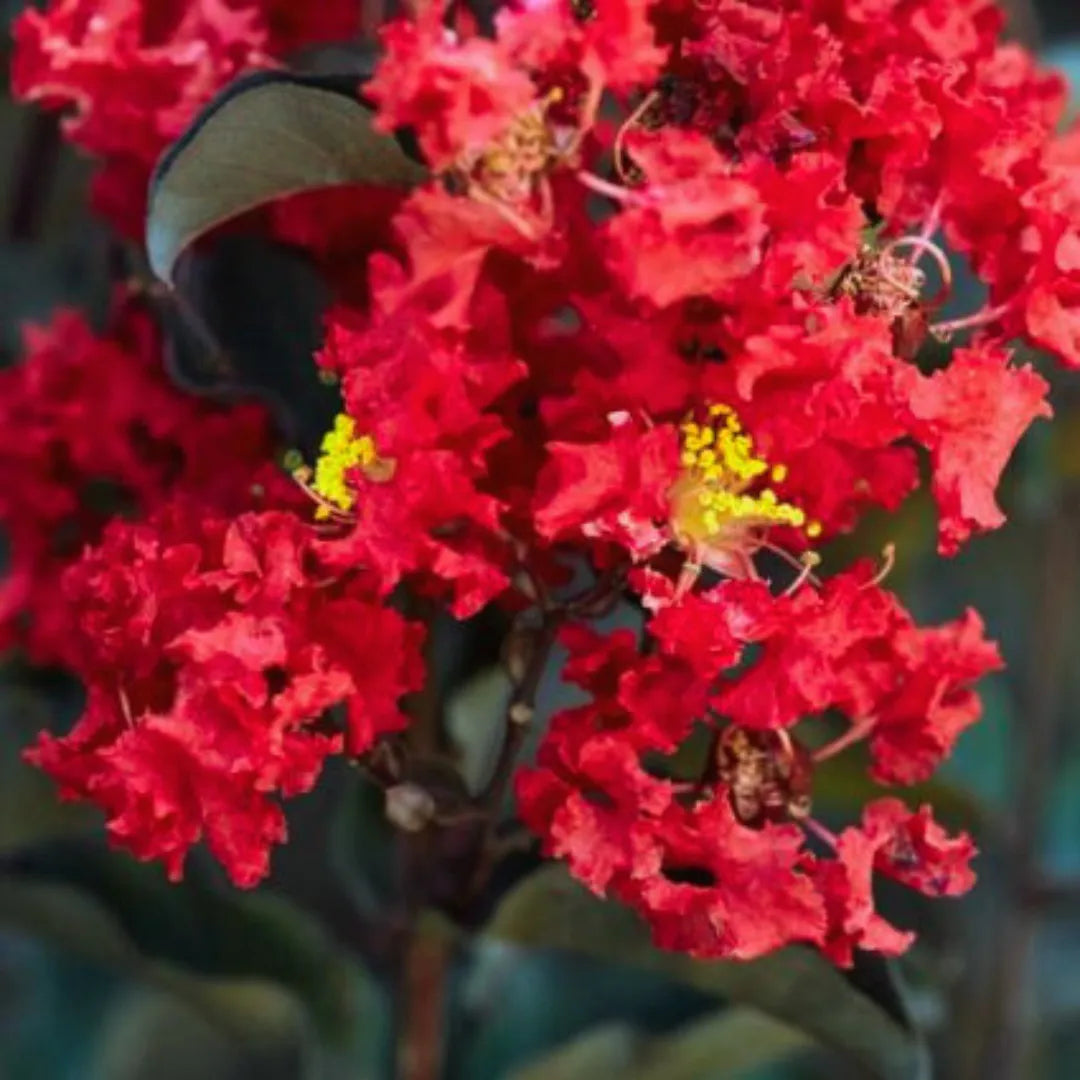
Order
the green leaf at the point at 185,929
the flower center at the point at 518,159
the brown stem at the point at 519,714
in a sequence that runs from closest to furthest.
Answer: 1. the flower center at the point at 518,159
2. the brown stem at the point at 519,714
3. the green leaf at the point at 185,929

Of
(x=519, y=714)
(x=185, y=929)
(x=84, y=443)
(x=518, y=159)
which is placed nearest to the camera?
(x=518, y=159)

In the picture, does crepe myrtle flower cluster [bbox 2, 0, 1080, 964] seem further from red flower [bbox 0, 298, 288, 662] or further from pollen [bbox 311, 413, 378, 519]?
red flower [bbox 0, 298, 288, 662]

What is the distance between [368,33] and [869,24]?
1.04 feet

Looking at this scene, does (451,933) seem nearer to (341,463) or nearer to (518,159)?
(341,463)

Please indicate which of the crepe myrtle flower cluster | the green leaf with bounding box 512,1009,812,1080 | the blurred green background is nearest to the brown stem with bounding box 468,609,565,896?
the crepe myrtle flower cluster

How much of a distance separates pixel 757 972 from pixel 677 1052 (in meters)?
0.21

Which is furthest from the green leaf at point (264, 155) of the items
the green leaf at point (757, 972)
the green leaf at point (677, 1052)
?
the green leaf at point (677, 1052)

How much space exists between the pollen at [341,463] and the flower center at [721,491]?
0.33 feet

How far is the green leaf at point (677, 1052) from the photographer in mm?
945

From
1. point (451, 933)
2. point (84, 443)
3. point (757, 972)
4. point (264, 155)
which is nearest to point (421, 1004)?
point (451, 933)

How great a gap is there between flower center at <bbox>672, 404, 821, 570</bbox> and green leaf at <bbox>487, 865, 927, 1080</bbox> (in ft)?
0.58

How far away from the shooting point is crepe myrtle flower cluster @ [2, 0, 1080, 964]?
0.58 metres

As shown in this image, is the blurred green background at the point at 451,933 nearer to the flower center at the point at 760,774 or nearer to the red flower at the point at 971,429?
the flower center at the point at 760,774

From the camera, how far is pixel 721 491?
2.05 ft
